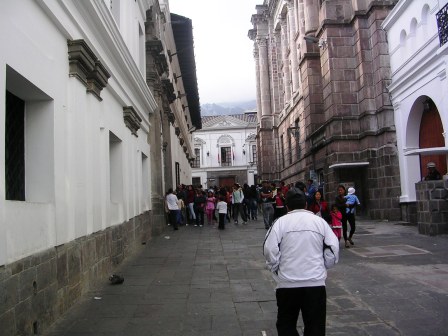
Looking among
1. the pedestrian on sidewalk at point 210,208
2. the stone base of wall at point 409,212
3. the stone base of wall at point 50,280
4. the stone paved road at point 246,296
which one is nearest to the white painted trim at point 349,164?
the stone base of wall at point 409,212

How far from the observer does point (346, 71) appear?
1719 cm

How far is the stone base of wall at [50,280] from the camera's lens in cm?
375

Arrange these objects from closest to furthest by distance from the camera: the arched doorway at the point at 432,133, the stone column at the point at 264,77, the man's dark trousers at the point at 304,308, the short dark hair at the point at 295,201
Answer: the man's dark trousers at the point at 304,308
the short dark hair at the point at 295,201
the arched doorway at the point at 432,133
the stone column at the point at 264,77

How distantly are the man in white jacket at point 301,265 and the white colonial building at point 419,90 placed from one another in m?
8.18

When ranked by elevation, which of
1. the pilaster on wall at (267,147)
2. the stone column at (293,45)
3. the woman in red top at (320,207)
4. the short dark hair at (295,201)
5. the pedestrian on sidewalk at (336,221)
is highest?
the stone column at (293,45)

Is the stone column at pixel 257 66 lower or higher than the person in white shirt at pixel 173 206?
higher

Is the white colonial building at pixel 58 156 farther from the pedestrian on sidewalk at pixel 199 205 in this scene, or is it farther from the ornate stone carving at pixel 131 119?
the pedestrian on sidewalk at pixel 199 205

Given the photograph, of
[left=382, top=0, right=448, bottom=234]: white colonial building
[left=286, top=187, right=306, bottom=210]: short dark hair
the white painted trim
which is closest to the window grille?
the white painted trim

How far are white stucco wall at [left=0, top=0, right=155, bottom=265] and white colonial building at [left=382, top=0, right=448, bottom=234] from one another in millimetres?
7344

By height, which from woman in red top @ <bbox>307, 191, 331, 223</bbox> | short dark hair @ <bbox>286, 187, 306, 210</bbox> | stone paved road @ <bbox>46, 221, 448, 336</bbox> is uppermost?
short dark hair @ <bbox>286, 187, 306, 210</bbox>

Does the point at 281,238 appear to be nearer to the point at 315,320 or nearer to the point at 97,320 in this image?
the point at 315,320

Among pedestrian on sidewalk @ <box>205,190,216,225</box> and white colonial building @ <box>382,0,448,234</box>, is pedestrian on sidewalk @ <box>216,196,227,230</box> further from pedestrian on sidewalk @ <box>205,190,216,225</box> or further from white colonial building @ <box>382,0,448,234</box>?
white colonial building @ <box>382,0,448,234</box>

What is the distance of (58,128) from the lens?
5270mm

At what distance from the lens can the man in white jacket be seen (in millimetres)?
3371
